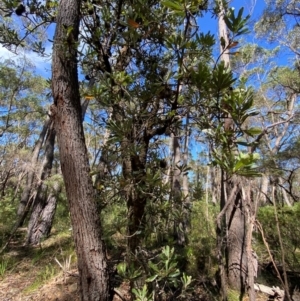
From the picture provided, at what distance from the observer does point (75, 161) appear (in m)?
1.56

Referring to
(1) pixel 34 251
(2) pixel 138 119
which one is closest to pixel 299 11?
(2) pixel 138 119

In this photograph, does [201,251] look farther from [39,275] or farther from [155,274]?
[155,274]

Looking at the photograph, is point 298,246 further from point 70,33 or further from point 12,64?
point 12,64

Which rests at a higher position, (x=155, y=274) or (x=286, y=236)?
(x=155, y=274)

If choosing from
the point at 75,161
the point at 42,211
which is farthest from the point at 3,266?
the point at 75,161

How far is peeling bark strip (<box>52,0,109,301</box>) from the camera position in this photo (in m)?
1.51

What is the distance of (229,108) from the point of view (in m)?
1.21

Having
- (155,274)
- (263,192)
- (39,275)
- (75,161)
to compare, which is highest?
(75,161)

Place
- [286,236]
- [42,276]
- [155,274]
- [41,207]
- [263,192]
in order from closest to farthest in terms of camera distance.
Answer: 1. [155,274]
2. [263,192]
3. [42,276]
4. [286,236]
5. [41,207]

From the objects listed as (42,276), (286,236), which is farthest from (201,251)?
(42,276)

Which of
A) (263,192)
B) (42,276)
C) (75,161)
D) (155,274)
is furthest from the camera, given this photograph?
(42,276)

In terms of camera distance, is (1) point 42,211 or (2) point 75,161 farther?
(1) point 42,211

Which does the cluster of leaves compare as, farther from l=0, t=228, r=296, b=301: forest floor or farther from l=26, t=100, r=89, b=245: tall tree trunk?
l=26, t=100, r=89, b=245: tall tree trunk

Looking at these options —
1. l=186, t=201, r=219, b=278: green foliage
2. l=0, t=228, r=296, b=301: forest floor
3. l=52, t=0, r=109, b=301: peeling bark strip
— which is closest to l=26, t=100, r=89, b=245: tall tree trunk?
l=0, t=228, r=296, b=301: forest floor
